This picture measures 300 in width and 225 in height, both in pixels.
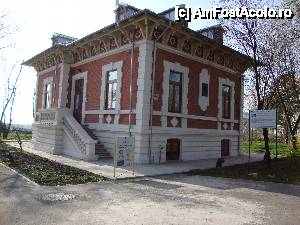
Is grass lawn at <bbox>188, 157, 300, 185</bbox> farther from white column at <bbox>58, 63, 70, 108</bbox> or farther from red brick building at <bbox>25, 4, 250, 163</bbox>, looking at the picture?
white column at <bbox>58, 63, 70, 108</bbox>

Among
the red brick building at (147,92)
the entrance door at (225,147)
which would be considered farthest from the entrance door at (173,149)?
the entrance door at (225,147)

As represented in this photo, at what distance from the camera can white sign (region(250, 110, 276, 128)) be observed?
49.4ft

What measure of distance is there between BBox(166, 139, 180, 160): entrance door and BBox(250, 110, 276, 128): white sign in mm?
4410

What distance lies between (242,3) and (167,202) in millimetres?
11893

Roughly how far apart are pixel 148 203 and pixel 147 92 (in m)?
8.87

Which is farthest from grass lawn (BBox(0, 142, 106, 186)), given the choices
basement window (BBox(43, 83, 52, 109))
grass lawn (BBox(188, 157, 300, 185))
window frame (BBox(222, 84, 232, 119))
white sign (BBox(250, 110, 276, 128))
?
window frame (BBox(222, 84, 232, 119))

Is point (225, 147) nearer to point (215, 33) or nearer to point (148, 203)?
point (215, 33)

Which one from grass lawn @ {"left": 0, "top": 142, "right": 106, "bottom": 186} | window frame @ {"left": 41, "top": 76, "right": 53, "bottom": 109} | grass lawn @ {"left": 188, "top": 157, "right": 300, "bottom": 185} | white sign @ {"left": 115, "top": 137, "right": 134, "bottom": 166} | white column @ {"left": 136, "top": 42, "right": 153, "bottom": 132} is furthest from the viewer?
window frame @ {"left": 41, "top": 76, "right": 53, "bottom": 109}

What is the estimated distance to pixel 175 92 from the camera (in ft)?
60.1

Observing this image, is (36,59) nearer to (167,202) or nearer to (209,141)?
(209,141)

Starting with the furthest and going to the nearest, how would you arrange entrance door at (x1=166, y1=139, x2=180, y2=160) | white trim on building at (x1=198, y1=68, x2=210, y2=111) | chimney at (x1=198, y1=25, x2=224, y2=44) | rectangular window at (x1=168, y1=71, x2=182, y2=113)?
chimney at (x1=198, y1=25, x2=224, y2=44) < white trim on building at (x1=198, y1=68, x2=210, y2=111) < rectangular window at (x1=168, y1=71, x2=182, y2=113) < entrance door at (x1=166, y1=139, x2=180, y2=160)

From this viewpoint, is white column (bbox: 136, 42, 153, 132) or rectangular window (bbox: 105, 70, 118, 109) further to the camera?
rectangular window (bbox: 105, 70, 118, 109)

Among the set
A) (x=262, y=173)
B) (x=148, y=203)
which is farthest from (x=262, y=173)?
(x=148, y=203)

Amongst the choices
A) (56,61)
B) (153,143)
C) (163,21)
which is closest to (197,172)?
(153,143)
